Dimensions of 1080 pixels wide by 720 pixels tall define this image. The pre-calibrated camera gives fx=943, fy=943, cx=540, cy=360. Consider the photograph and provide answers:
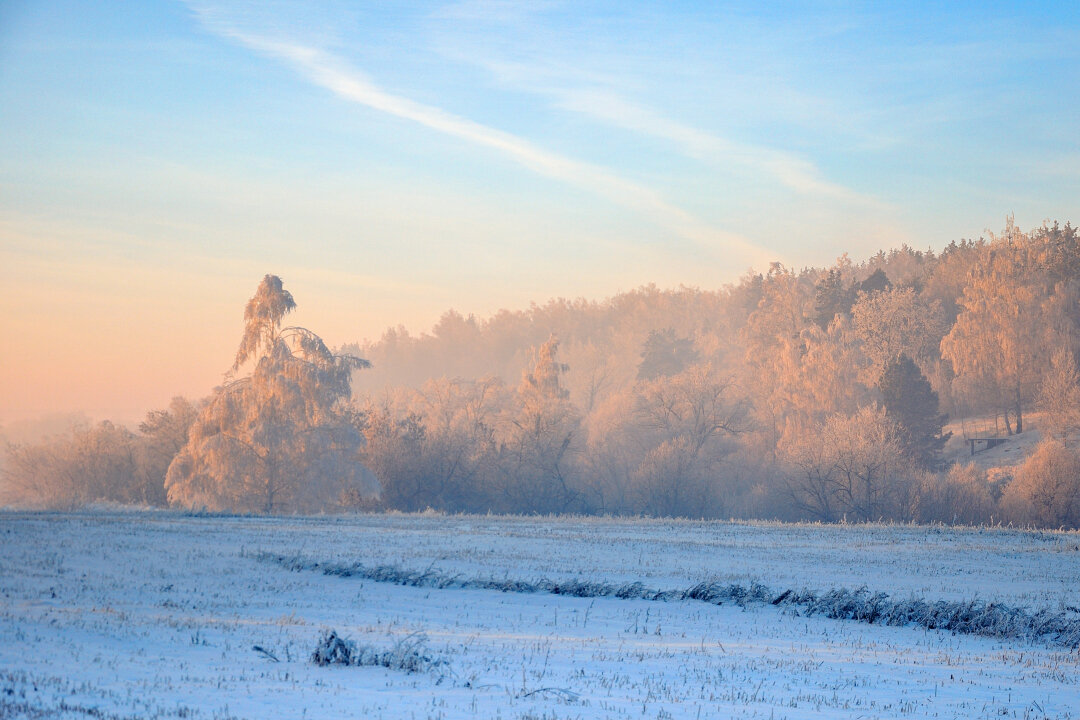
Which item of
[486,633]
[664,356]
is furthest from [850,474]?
[486,633]

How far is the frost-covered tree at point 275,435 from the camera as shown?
179 ft

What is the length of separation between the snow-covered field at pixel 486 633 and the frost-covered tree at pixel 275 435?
2133 centimetres

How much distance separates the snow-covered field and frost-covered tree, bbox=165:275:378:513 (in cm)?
2133

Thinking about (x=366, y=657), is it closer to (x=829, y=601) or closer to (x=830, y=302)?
(x=829, y=601)

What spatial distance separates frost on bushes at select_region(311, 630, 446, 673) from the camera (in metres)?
12.7

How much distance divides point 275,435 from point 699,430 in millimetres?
34085

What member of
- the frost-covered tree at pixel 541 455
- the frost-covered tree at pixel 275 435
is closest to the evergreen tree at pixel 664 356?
the frost-covered tree at pixel 541 455

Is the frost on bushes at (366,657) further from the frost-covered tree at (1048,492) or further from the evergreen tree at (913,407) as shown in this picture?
the evergreen tree at (913,407)

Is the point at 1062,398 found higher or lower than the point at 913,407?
higher

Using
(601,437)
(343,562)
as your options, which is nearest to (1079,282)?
(601,437)

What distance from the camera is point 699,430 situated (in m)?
74.6

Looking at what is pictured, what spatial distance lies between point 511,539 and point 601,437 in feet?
135

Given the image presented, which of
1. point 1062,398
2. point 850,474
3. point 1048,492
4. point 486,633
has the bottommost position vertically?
point 1048,492

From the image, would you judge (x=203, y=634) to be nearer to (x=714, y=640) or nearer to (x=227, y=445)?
(x=714, y=640)
